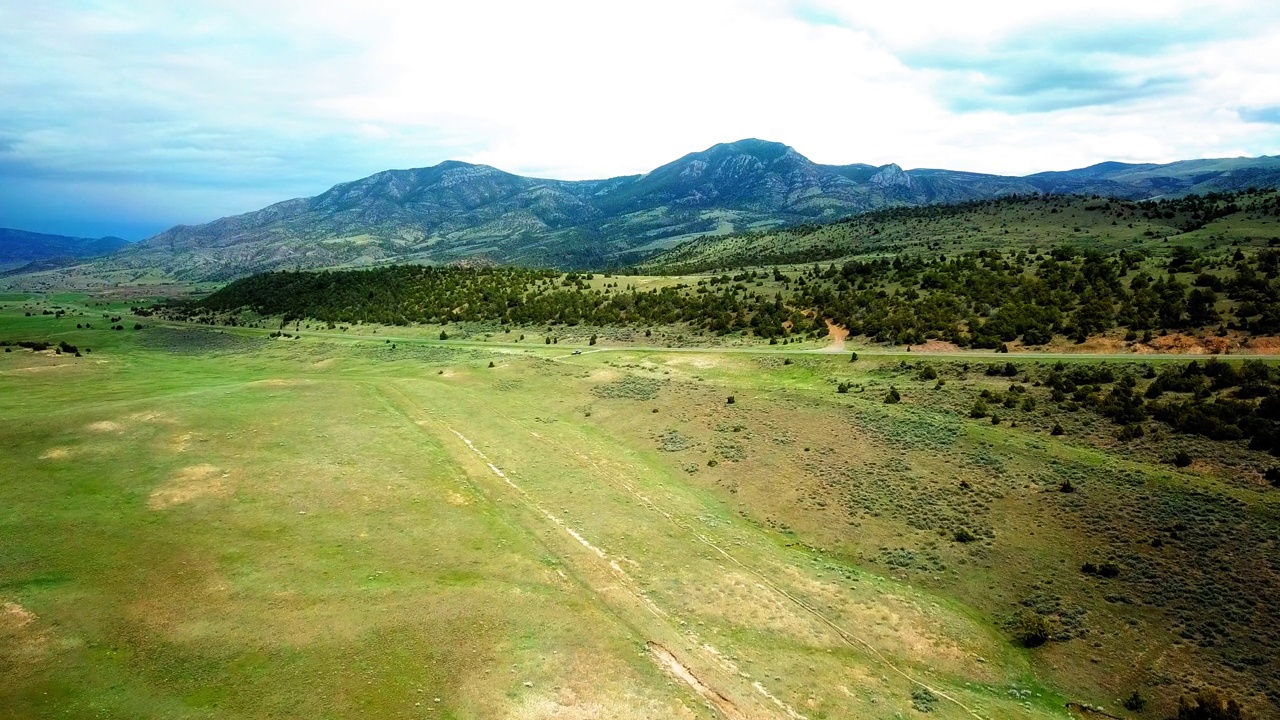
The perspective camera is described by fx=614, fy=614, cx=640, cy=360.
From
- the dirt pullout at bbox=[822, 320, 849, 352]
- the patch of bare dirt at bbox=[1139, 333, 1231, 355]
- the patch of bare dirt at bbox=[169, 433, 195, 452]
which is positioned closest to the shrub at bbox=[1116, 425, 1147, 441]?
the patch of bare dirt at bbox=[1139, 333, 1231, 355]

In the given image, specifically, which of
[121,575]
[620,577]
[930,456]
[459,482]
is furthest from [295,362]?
[930,456]

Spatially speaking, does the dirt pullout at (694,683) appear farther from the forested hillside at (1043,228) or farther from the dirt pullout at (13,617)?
the forested hillside at (1043,228)

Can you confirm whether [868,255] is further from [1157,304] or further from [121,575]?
[121,575]

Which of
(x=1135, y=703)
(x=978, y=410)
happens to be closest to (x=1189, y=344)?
(x=978, y=410)

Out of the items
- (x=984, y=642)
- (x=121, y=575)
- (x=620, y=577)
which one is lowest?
(x=984, y=642)

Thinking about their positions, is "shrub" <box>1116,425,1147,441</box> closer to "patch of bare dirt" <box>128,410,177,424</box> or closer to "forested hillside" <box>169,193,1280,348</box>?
"forested hillside" <box>169,193,1280,348</box>

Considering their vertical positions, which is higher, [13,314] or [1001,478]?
[13,314]

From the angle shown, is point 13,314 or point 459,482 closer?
point 459,482
